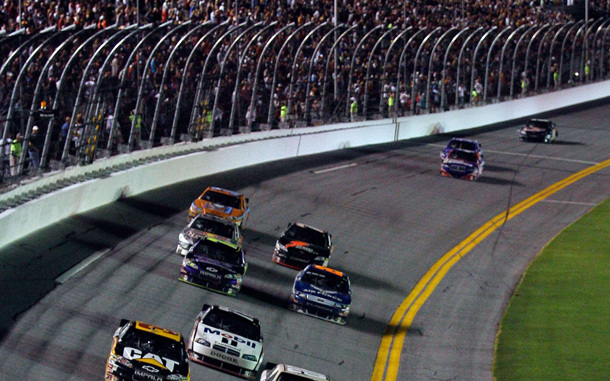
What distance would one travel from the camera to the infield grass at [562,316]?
67.0ft

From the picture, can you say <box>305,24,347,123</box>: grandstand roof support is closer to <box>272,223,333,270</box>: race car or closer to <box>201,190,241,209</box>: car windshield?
<box>201,190,241,209</box>: car windshield

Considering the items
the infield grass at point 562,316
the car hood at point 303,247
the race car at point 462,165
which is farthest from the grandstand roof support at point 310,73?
the car hood at point 303,247

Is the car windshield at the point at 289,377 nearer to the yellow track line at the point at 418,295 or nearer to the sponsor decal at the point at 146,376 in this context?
the sponsor decal at the point at 146,376

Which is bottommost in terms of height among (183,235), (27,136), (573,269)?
(573,269)

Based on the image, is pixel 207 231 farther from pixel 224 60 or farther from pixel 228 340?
pixel 224 60

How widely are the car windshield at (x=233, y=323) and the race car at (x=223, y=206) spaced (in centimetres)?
852

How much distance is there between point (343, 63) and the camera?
146 feet

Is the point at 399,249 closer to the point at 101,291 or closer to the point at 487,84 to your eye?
the point at 101,291

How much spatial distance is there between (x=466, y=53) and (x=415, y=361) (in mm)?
32814

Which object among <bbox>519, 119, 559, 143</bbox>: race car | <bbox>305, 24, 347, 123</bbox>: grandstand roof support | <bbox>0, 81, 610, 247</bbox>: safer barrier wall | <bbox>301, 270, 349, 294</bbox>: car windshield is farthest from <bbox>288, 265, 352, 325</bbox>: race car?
<bbox>519, 119, 559, 143</bbox>: race car

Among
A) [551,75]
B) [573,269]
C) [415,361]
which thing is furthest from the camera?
[551,75]

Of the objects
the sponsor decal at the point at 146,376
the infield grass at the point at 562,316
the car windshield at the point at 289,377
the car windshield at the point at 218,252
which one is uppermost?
the car windshield at the point at 218,252

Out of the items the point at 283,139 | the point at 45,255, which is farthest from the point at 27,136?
the point at 283,139

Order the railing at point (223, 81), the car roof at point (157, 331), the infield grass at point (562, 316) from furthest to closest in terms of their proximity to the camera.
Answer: the railing at point (223, 81) → the infield grass at point (562, 316) → the car roof at point (157, 331)
